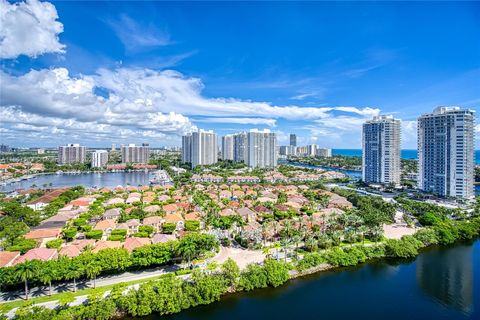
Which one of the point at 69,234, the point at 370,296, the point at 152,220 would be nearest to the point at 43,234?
the point at 69,234

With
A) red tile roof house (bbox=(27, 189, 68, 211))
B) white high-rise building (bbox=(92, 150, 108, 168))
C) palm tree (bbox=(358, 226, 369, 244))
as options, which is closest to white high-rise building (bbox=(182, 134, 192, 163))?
white high-rise building (bbox=(92, 150, 108, 168))

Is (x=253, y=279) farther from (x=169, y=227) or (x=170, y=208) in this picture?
(x=170, y=208)

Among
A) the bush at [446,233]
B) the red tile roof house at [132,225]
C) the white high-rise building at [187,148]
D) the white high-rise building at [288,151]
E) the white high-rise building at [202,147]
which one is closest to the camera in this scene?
the bush at [446,233]

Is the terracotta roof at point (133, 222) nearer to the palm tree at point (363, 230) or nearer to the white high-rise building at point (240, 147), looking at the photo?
the palm tree at point (363, 230)

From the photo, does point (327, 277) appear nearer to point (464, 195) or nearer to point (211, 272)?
point (211, 272)

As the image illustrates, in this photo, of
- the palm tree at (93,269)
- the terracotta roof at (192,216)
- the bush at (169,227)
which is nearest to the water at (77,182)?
the terracotta roof at (192,216)

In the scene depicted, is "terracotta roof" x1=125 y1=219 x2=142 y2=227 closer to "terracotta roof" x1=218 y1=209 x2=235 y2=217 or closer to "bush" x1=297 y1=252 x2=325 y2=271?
"terracotta roof" x1=218 y1=209 x2=235 y2=217
